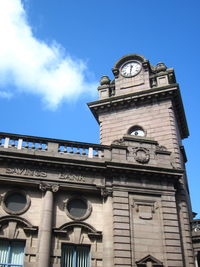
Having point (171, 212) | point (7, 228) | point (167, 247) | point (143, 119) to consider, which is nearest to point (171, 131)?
point (143, 119)

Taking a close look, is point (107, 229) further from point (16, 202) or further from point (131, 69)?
point (131, 69)

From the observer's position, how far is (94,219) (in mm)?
19594

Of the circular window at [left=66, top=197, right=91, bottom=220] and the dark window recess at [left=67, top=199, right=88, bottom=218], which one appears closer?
the circular window at [left=66, top=197, right=91, bottom=220]

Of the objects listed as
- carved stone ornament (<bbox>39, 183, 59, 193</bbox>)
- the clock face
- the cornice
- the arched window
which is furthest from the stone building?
the clock face

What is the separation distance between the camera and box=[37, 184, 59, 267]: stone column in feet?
57.2

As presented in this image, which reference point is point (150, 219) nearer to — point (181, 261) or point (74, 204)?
point (181, 261)

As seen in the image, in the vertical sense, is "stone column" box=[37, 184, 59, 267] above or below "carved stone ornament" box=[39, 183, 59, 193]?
below

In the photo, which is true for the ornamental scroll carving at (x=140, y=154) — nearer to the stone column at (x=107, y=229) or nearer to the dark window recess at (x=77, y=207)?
the stone column at (x=107, y=229)

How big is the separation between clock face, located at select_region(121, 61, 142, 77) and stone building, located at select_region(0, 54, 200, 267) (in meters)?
8.65

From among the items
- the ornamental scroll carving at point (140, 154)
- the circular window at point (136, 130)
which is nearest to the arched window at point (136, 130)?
the circular window at point (136, 130)

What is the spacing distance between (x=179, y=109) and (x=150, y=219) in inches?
426

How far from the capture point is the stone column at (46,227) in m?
17.4

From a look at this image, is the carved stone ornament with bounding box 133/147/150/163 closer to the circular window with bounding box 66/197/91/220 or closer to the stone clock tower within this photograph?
the stone clock tower

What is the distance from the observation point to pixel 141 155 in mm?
21203
